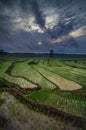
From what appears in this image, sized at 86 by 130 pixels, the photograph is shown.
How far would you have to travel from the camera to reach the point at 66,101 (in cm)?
1065

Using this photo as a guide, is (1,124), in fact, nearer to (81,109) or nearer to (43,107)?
(43,107)

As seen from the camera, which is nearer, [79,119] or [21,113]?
[79,119]

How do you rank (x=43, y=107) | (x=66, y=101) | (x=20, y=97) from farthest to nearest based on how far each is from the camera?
(x=20, y=97)
(x=66, y=101)
(x=43, y=107)

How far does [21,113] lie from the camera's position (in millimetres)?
9023

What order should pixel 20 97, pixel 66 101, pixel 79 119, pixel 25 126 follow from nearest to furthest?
pixel 25 126, pixel 79 119, pixel 66 101, pixel 20 97

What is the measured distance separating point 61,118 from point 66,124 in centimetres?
55

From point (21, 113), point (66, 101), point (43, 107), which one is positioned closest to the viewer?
point (21, 113)

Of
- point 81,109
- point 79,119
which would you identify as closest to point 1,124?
point 79,119

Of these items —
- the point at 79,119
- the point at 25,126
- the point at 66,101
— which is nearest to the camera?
the point at 25,126

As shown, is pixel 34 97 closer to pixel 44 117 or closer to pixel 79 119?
pixel 44 117

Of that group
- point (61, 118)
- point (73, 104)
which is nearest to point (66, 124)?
point (61, 118)

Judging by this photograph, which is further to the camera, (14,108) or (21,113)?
(14,108)

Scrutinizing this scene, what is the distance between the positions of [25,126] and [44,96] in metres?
3.71

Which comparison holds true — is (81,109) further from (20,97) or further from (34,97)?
(20,97)
